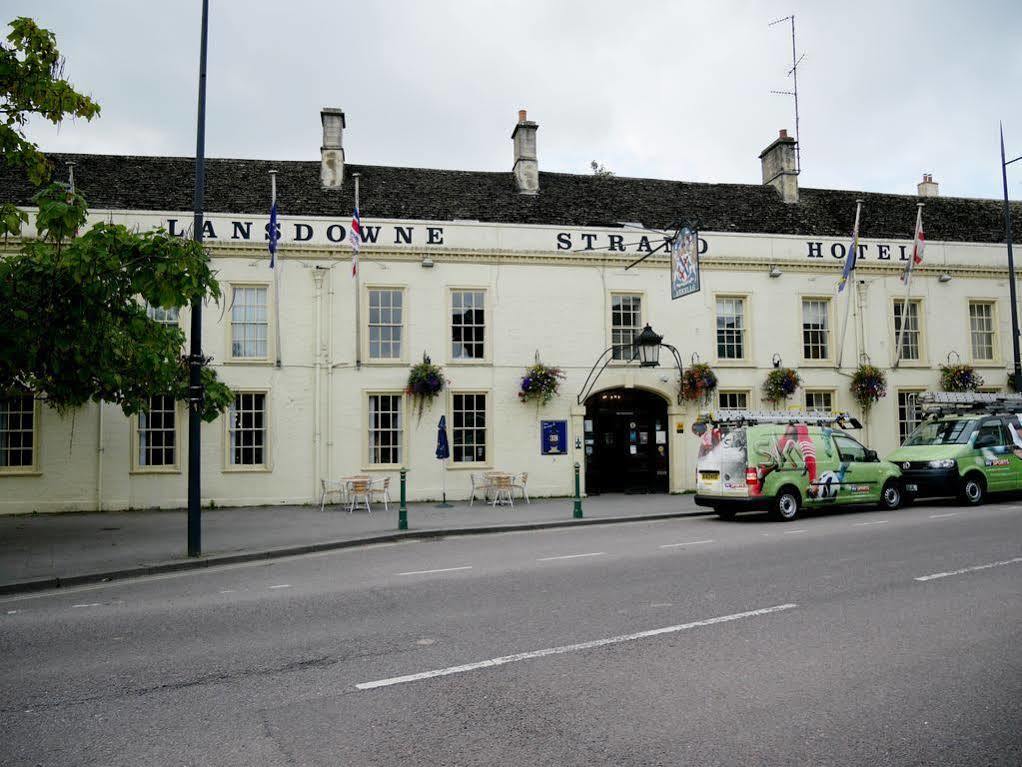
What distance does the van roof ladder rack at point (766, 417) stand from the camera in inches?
627

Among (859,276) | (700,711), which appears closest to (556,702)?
(700,711)

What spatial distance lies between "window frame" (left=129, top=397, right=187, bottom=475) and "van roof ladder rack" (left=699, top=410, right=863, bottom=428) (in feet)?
41.7

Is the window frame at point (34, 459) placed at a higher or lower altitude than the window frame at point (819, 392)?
lower

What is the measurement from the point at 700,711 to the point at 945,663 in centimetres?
234

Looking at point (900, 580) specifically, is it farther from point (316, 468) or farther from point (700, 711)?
point (316, 468)

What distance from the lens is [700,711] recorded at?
16.4 feet

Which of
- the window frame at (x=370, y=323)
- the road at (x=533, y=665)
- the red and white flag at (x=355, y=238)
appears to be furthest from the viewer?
the window frame at (x=370, y=323)

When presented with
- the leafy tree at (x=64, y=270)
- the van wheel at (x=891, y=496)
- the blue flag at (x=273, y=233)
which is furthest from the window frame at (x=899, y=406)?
the leafy tree at (x=64, y=270)

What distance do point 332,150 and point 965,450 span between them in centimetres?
1828

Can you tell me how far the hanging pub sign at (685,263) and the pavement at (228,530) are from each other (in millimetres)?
5311

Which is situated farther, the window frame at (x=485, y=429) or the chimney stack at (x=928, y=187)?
the chimney stack at (x=928, y=187)

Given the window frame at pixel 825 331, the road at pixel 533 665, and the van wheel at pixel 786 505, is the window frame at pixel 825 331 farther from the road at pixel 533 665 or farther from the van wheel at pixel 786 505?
the road at pixel 533 665

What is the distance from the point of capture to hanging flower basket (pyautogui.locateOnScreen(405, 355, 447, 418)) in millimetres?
19688

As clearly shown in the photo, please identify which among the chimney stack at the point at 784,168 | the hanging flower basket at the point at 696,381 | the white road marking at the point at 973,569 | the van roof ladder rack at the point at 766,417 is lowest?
the white road marking at the point at 973,569
